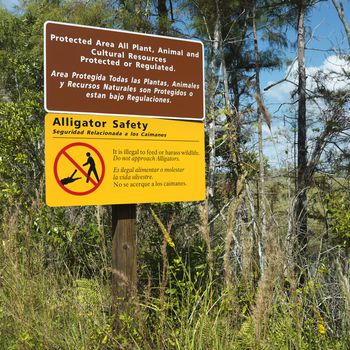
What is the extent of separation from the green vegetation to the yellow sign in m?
0.30

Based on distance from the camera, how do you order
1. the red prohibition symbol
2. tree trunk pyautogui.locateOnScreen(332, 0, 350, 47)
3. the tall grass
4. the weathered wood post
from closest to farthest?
the tall grass
the red prohibition symbol
the weathered wood post
tree trunk pyautogui.locateOnScreen(332, 0, 350, 47)

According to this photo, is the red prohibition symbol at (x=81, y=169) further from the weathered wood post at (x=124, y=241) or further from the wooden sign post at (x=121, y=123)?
the weathered wood post at (x=124, y=241)

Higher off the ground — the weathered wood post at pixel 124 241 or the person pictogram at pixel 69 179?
the person pictogram at pixel 69 179

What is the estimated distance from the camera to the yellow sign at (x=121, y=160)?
3012 millimetres

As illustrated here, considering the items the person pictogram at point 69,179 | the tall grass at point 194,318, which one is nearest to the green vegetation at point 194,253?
the tall grass at point 194,318

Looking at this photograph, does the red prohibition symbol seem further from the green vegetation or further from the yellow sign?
the green vegetation

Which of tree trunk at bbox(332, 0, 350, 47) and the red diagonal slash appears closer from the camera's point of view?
the red diagonal slash

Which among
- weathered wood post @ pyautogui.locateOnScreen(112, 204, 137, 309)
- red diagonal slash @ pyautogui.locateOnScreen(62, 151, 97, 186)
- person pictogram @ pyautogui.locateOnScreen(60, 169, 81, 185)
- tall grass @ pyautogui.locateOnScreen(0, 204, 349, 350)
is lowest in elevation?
tall grass @ pyautogui.locateOnScreen(0, 204, 349, 350)

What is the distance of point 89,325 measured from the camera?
115 inches

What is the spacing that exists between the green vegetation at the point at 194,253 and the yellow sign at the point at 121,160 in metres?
0.30

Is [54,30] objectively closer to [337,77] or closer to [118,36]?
[118,36]

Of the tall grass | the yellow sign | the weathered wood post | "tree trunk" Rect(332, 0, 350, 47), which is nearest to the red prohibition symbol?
the yellow sign

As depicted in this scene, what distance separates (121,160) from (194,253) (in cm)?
103

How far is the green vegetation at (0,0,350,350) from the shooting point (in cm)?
264
